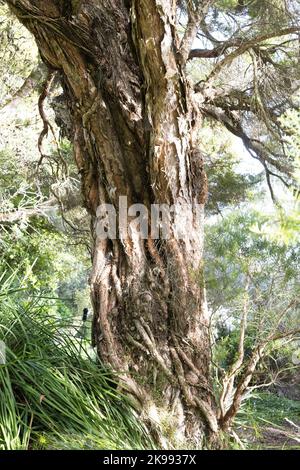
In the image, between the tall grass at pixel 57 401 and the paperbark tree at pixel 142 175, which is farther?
the paperbark tree at pixel 142 175

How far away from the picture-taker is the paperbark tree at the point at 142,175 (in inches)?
75.8

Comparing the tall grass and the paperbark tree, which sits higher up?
the paperbark tree

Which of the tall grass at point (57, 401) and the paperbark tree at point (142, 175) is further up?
the paperbark tree at point (142, 175)

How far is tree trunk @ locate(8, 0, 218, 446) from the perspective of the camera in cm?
192

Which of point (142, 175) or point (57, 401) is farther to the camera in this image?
point (142, 175)

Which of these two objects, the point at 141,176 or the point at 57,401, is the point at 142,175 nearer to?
the point at 141,176

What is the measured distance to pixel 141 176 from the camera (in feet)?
6.89

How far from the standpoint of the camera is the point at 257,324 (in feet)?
6.95

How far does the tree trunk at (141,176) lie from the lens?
1.92 metres

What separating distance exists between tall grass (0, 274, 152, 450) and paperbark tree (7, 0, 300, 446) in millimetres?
84

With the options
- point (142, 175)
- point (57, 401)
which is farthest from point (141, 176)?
point (57, 401)

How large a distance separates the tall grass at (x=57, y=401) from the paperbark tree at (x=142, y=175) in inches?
3.3

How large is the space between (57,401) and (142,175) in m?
0.87
